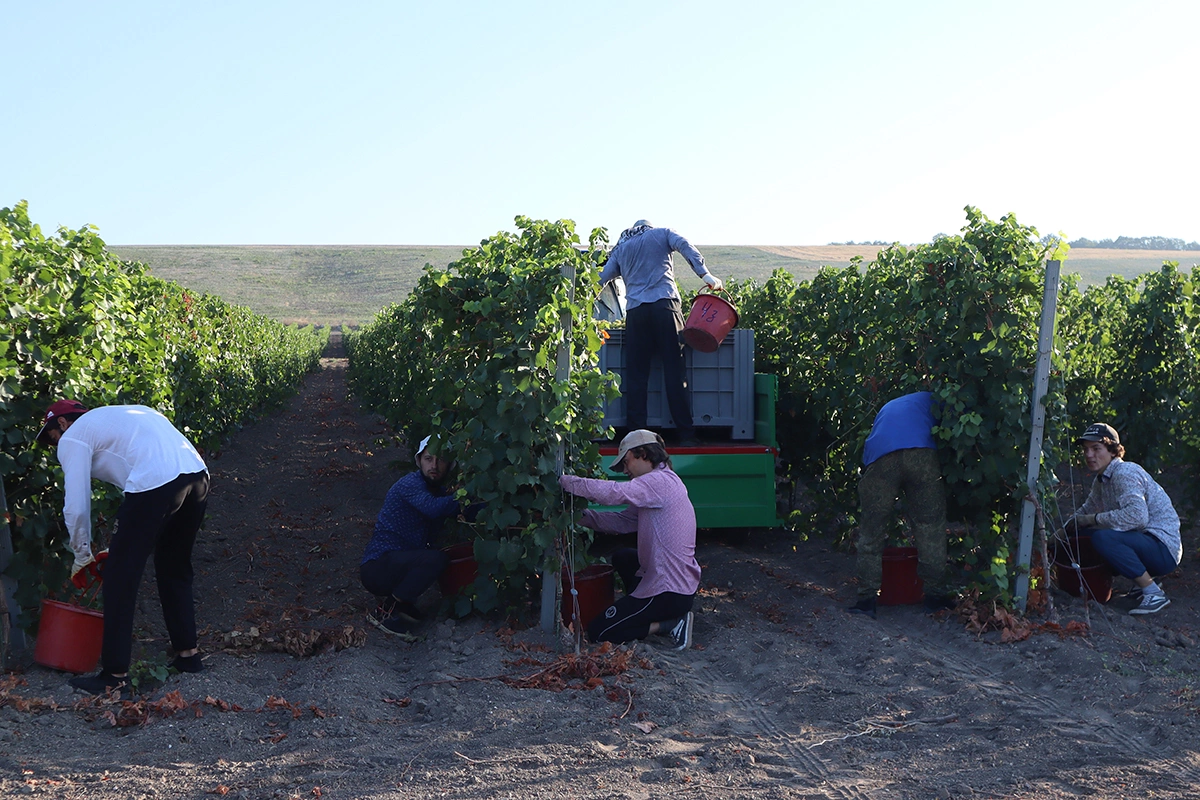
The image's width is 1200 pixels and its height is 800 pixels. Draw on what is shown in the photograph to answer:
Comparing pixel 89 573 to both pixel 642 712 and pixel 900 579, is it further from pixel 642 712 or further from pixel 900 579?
pixel 900 579

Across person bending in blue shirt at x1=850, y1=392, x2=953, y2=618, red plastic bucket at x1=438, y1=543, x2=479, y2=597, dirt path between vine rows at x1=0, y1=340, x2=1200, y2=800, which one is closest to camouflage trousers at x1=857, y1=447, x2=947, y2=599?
person bending in blue shirt at x1=850, y1=392, x2=953, y2=618

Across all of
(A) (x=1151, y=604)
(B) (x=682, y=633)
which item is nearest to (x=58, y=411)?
(B) (x=682, y=633)

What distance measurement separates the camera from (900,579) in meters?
6.55

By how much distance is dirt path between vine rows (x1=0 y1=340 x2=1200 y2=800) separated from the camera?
12.5 ft

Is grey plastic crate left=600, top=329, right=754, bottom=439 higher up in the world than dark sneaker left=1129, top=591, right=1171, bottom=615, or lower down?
higher up

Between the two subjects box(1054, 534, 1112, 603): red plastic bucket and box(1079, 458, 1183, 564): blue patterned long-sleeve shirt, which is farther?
box(1054, 534, 1112, 603): red plastic bucket

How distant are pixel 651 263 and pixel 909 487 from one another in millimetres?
2642

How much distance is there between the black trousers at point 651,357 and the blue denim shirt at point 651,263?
0.10 meters

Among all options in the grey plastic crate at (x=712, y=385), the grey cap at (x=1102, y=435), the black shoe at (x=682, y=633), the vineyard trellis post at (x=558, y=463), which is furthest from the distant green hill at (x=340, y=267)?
the black shoe at (x=682, y=633)

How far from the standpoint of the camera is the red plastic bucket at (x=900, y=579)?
6531 millimetres

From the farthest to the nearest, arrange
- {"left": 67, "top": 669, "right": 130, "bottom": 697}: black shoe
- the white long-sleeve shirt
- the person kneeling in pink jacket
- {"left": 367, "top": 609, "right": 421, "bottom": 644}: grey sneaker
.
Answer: {"left": 367, "top": 609, "right": 421, "bottom": 644}: grey sneaker, the person kneeling in pink jacket, {"left": 67, "top": 669, "right": 130, "bottom": 697}: black shoe, the white long-sleeve shirt

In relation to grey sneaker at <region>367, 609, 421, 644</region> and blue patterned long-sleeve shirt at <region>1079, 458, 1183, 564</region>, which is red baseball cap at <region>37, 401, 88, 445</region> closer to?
grey sneaker at <region>367, 609, 421, 644</region>

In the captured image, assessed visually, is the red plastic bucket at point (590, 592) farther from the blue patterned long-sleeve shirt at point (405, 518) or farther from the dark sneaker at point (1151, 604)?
the dark sneaker at point (1151, 604)

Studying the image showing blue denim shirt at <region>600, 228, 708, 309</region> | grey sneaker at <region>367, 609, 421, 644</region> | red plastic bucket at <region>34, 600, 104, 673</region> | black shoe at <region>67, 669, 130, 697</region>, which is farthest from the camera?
blue denim shirt at <region>600, 228, 708, 309</region>
